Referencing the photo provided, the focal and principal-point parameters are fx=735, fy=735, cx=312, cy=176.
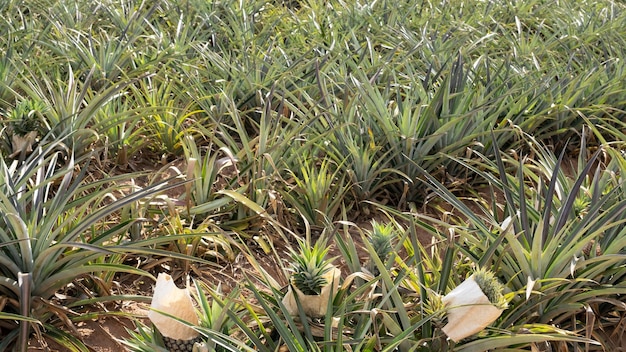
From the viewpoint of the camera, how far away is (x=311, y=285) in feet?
4.59

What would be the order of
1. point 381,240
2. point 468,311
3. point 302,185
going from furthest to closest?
point 302,185
point 381,240
point 468,311

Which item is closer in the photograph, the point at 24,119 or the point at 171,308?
the point at 171,308

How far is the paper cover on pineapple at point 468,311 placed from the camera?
1331 mm

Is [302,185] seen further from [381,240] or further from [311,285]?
[311,285]

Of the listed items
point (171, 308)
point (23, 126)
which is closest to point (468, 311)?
point (171, 308)

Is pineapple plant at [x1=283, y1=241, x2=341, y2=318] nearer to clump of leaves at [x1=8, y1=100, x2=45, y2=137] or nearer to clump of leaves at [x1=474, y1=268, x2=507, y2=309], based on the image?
clump of leaves at [x1=474, y1=268, x2=507, y2=309]

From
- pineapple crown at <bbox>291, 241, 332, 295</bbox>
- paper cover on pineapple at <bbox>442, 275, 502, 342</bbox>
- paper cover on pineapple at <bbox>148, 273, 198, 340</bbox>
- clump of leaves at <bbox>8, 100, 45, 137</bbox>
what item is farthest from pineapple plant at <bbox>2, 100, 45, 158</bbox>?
paper cover on pineapple at <bbox>442, 275, 502, 342</bbox>

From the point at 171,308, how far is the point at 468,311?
1.79 feet

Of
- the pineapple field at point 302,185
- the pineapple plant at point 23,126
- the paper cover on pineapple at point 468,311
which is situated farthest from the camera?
the pineapple plant at point 23,126

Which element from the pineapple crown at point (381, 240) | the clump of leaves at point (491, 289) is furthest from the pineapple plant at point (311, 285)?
the clump of leaves at point (491, 289)

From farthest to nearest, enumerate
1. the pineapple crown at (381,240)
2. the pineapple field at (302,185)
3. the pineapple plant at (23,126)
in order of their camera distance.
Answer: the pineapple plant at (23,126)
the pineapple crown at (381,240)
the pineapple field at (302,185)

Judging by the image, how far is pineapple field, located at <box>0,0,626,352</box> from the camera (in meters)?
1.46

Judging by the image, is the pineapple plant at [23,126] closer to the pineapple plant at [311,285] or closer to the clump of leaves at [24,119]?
the clump of leaves at [24,119]

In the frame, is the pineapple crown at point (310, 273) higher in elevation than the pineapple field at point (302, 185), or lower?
higher
